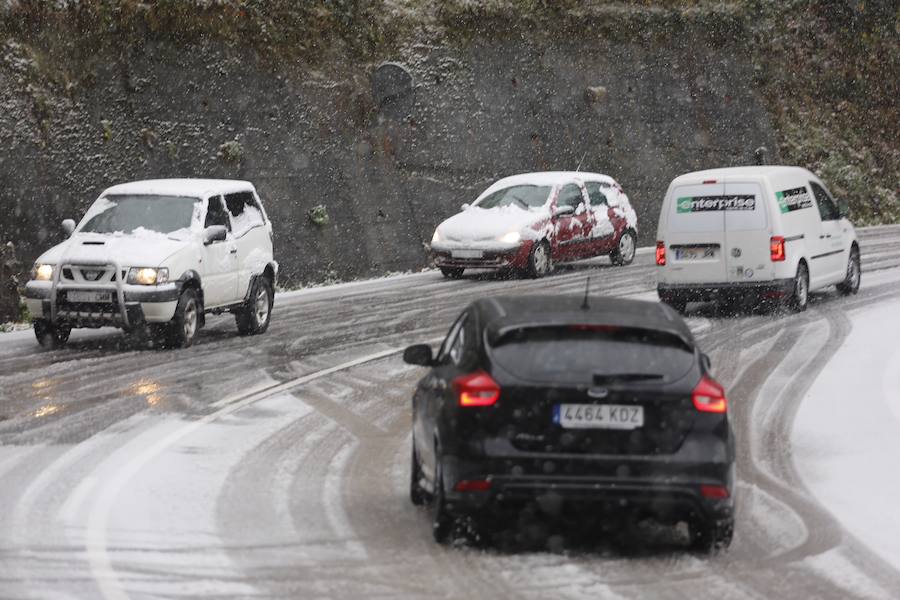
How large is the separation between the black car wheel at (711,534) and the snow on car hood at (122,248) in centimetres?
1035

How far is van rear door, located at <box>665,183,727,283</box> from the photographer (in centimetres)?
2023

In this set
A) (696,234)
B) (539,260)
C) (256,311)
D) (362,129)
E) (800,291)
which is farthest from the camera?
(362,129)

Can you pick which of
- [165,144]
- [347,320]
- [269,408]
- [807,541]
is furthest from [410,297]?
[807,541]

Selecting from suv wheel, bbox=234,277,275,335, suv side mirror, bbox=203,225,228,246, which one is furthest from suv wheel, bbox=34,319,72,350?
suv wheel, bbox=234,277,275,335

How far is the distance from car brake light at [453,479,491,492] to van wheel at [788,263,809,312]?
13085 mm

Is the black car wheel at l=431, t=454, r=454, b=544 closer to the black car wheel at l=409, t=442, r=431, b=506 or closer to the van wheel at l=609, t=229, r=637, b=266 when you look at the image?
the black car wheel at l=409, t=442, r=431, b=506

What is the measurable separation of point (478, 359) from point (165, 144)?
18.6 metres

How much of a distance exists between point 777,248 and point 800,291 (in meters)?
0.85

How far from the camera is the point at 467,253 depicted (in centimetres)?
2605

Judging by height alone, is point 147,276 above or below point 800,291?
above

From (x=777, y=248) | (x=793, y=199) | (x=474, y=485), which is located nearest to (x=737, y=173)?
(x=793, y=199)

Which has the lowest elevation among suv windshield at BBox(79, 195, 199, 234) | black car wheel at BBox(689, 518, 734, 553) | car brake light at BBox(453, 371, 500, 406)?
black car wheel at BBox(689, 518, 734, 553)

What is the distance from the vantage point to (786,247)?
65.9 ft

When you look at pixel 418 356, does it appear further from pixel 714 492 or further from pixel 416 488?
pixel 714 492
